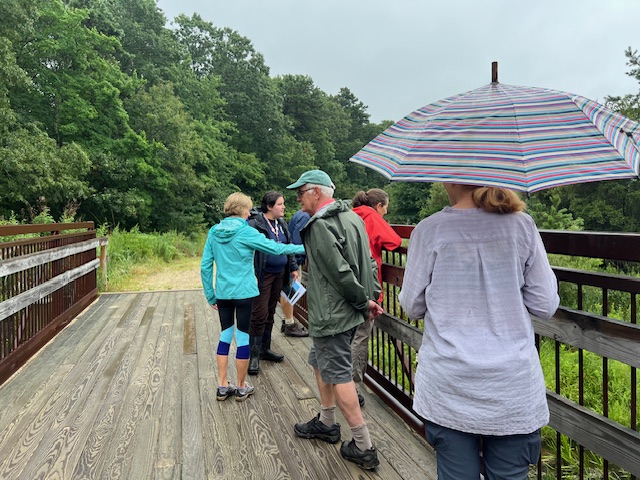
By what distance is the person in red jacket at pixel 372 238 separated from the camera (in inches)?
128

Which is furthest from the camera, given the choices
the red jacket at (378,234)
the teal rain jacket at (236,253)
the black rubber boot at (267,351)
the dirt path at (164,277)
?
the dirt path at (164,277)

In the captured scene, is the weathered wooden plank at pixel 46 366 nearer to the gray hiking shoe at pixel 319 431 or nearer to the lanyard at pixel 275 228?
the gray hiking shoe at pixel 319 431

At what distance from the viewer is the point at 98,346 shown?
5.12 metres

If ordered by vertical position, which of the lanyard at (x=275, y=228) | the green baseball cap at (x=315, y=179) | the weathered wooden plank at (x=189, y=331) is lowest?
the weathered wooden plank at (x=189, y=331)

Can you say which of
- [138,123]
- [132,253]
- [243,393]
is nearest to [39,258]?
[243,393]

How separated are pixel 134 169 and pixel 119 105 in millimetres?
3007

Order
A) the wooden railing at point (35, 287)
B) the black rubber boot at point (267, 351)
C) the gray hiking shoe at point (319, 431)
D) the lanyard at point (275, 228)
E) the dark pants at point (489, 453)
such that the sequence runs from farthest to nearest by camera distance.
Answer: the black rubber boot at point (267, 351) → the lanyard at point (275, 228) → the wooden railing at point (35, 287) → the gray hiking shoe at point (319, 431) → the dark pants at point (489, 453)

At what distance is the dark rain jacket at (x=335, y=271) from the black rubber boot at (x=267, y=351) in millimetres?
2055

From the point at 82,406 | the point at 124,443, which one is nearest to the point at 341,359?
the point at 124,443

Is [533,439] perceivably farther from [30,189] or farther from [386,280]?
[30,189]

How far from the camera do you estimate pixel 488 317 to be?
1338mm

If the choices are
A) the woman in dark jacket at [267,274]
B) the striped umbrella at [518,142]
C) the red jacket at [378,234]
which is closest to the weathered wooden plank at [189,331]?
the woman in dark jacket at [267,274]

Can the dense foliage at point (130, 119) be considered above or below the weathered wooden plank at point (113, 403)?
above

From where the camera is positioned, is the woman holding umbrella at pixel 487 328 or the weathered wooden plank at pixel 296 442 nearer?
the woman holding umbrella at pixel 487 328
